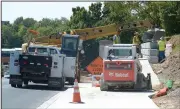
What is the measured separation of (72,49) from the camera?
2858 cm

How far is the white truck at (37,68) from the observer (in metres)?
22.9

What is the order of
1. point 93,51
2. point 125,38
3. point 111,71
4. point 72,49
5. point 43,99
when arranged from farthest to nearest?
point 93,51 < point 125,38 < point 72,49 < point 111,71 < point 43,99

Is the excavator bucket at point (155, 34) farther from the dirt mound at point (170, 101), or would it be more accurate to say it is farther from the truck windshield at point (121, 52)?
the dirt mound at point (170, 101)

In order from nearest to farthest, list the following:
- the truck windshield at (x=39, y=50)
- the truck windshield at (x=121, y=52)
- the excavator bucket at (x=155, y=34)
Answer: the truck windshield at (x=121, y=52), the truck windshield at (x=39, y=50), the excavator bucket at (x=155, y=34)

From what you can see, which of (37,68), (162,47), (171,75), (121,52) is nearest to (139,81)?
(121,52)

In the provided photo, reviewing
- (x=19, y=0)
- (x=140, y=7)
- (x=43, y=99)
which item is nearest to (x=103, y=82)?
(x=43, y=99)

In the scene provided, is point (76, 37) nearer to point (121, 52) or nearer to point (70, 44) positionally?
point (70, 44)

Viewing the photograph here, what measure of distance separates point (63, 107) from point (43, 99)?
321cm

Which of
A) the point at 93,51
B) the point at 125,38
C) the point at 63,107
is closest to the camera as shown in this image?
the point at 63,107

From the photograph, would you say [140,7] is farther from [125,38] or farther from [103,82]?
[103,82]

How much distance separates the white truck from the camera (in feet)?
75.0

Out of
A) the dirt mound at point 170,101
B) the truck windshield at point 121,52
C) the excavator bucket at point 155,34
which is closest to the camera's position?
the dirt mound at point 170,101

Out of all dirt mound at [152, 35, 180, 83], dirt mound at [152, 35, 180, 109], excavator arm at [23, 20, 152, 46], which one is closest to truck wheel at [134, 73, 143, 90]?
dirt mound at [152, 35, 180, 109]

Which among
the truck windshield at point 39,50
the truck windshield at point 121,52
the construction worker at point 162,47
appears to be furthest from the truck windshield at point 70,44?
the construction worker at point 162,47
